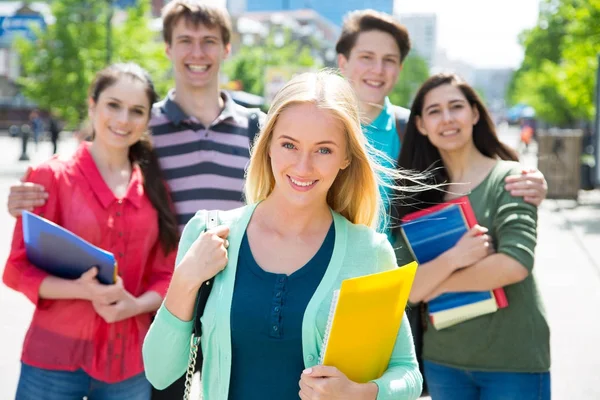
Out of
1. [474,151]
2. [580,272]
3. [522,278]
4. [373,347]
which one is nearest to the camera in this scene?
[373,347]

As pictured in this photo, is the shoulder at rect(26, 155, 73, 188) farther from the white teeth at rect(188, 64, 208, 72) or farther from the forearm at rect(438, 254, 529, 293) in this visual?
the forearm at rect(438, 254, 529, 293)

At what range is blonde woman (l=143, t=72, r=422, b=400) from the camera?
6.94 ft

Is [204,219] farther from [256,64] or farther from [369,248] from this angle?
[256,64]

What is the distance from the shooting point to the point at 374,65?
12.4 ft

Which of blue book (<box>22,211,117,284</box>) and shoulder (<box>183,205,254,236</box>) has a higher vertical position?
shoulder (<box>183,205,254,236</box>)

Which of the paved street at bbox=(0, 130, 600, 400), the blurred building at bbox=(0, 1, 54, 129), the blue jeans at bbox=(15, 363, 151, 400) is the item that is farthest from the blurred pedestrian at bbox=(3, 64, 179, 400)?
the blurred building at bbox=(0, 1, 54, 129)

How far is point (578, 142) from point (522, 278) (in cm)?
1666

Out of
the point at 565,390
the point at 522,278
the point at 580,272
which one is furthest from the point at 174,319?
the point at 580,272

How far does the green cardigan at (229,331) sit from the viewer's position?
2104 mm

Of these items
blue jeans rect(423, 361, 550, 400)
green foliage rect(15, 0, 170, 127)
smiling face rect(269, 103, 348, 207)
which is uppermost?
green foliage rect(15, 0, 170, 127)

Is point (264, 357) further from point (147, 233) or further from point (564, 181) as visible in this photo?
point (564, 181)

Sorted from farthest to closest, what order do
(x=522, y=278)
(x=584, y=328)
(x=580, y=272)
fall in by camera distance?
(x=580, y=272) → (x=584, y=328) → (x=522, y=278)

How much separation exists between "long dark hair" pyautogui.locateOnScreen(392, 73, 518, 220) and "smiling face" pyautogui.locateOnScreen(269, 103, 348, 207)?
1069mm

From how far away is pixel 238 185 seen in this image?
3619 millimetres
